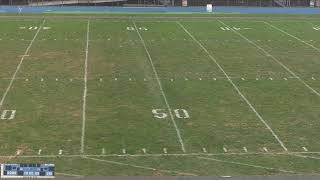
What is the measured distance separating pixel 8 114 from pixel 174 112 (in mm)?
4865

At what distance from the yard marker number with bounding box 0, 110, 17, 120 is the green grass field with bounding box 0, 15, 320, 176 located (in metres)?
0.03

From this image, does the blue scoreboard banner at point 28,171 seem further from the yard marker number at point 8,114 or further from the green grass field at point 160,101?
the yard marker number at point 8,114

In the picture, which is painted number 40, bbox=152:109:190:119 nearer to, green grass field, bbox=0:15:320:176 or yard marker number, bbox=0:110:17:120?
green grass field, bbox=0:15:320:176

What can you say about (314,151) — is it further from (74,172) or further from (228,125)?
(74,172)

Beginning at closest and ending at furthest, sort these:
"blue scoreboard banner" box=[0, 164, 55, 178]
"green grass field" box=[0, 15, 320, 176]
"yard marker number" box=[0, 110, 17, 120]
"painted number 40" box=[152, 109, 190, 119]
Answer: "blue scoreboard banner" box=[0, 164, 55, 178], "green grass field" box=[0, 15, 320, 176], "yard marker number" box=[0, 110, 17, 120], "painted number 40" box=[152, 109, 190, 119]

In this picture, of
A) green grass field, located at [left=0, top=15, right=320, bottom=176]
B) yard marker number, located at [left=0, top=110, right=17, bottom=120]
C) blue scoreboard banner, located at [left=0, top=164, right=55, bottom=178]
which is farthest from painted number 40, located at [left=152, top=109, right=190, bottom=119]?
blue scoreboard banner, located at [left=0, top=164, right=55, bottom=178]

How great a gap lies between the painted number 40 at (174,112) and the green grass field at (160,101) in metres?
0.03

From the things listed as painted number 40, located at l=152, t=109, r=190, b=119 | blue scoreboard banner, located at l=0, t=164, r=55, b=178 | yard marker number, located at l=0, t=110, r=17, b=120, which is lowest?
painted number 40, located at l=152, t=109, r=190, b=119

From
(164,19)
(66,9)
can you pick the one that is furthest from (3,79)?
(66,9)

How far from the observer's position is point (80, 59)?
2814cm

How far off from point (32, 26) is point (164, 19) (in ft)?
31.6

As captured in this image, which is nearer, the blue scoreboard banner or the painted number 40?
the blue scoreboard banner

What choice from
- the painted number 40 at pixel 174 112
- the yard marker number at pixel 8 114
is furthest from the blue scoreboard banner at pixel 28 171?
the painted number 40 at pixel 174 112

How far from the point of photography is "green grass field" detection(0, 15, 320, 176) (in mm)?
15586
